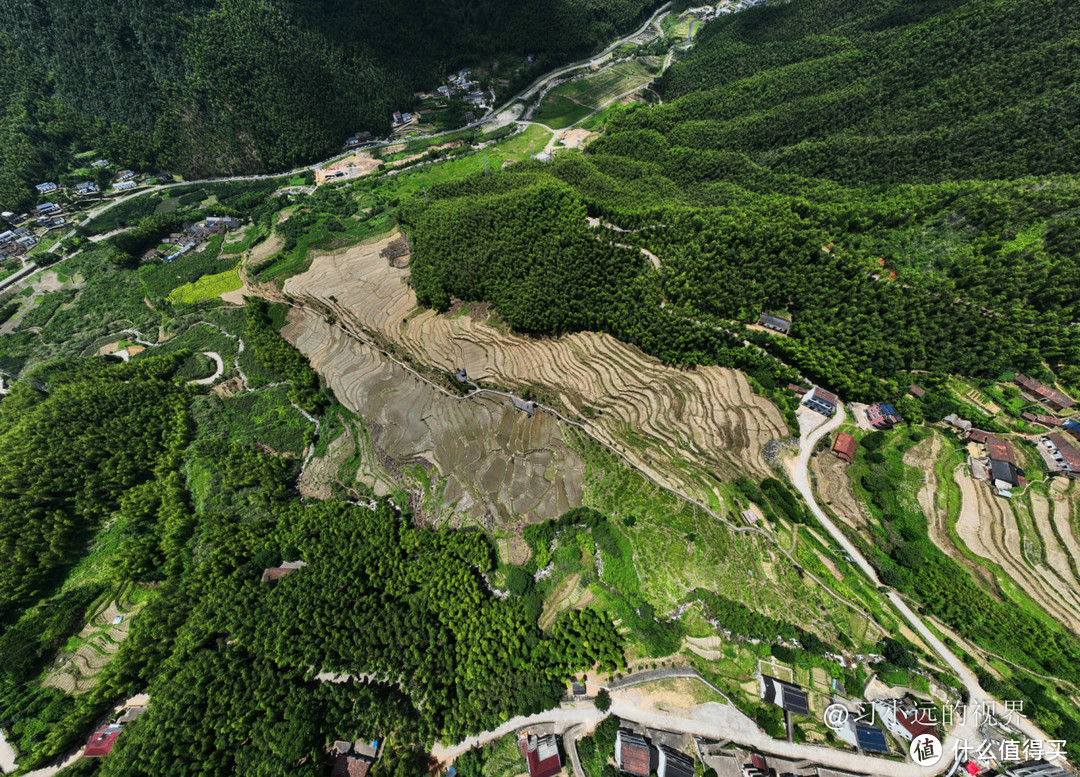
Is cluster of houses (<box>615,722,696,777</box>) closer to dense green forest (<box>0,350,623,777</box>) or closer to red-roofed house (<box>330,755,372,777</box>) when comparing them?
dense green forest (<box>0,350,623,777</box>)

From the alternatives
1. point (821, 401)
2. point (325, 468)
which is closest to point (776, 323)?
point (821, 401)

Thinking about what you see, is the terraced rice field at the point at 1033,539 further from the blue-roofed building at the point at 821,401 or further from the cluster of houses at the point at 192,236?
the cluster of houses at the point at 192,236

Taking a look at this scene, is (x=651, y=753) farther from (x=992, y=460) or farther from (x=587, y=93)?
(x=587, y=93)

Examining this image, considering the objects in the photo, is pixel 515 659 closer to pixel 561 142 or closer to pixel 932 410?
→ pixel 932 410

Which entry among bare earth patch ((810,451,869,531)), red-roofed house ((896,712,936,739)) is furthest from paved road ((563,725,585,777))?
bare earth patch ((810,451,869,531))

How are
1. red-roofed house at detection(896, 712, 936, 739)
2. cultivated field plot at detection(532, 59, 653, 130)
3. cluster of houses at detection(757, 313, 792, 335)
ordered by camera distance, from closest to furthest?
red-roofed house at detection(896, 712, 936, 739) → cluster of houses at detection(757, 313, 792, 335) → cultivated field plot at detection(532, 59, 653, 130)

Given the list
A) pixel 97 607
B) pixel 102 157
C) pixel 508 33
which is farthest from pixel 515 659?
pixel 508 33
